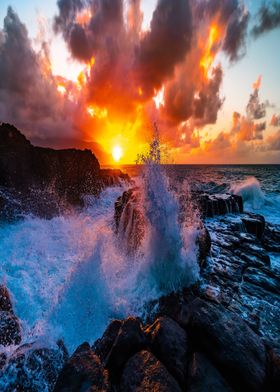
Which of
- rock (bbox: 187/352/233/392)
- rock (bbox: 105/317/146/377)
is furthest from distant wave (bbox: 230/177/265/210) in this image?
rock (bbox: 105/317/146/377)

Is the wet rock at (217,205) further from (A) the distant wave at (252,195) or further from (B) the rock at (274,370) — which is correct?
(B) the rock at (274,370)

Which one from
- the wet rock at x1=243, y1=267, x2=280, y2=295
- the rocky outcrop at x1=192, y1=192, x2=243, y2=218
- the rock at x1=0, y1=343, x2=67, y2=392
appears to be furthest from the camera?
the rocky outcrop at x1=192, y1=192, x2=243, y2=218

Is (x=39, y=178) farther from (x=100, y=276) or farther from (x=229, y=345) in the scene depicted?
(x=229, y=345)

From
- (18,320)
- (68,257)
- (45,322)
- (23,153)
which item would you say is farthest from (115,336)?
(23,153)

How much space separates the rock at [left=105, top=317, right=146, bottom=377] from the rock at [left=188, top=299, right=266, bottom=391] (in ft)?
2.89

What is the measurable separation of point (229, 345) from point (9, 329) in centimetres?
463

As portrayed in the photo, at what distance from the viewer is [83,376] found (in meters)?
2.61

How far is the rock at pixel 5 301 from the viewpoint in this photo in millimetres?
5046

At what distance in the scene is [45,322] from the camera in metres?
4.69

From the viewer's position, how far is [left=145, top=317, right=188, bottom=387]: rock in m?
2.69

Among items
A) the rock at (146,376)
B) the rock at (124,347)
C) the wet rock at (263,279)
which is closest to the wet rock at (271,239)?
the wet rock at (263,279)

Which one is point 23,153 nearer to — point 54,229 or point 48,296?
point 54,229

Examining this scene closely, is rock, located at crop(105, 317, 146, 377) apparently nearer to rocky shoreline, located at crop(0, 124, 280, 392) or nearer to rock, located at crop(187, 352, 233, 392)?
rocky shoreline, located at crop(0, 124, 280, 392)

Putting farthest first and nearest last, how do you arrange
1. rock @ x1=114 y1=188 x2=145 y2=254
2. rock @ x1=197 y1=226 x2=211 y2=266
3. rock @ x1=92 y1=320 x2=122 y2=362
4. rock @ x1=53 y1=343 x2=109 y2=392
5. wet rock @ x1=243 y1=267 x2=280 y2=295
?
1. rock @ x1=114 y1=188 x2=145 y2=254
2. rock @ x1=197 y1=226 x2=211 y2=266
3. wet rock @ x1=243 y1=267 x2=280 y2=295
4. rock @ x1=92 y1=320 x2=122 y2=362
5. rock @ x1=53 y1=343 x2=109 y2=392
